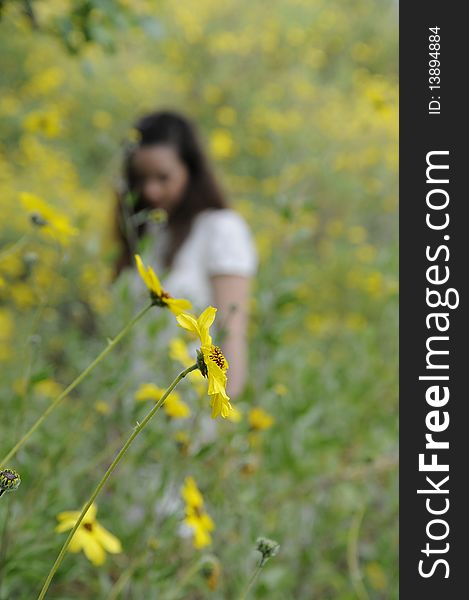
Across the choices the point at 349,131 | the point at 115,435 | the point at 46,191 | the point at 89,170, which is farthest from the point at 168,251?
the point at 89,170

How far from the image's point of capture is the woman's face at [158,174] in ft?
5.07

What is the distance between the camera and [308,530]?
1.29 meters

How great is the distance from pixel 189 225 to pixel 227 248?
0.15 m

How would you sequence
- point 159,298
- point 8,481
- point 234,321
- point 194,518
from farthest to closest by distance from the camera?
point 234,321
point 194,518
point 159,298
point 8,481

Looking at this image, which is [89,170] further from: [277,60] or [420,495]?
[420,495]

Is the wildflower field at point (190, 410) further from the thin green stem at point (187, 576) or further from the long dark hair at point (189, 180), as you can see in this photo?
the long dark hair at point (189, 180)

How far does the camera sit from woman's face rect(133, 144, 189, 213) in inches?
60.8

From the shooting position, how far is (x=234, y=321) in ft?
4.62

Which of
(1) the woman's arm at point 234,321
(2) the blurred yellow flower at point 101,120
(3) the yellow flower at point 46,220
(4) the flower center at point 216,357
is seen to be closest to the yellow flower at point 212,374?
(4) the flower center at point 216,357

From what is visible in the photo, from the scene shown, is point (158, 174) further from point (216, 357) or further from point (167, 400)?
point (216, 357)

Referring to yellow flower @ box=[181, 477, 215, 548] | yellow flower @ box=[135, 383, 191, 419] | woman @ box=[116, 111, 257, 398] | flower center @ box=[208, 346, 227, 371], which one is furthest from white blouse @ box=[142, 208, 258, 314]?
flower center @ box=[208, 346, 227, 371]

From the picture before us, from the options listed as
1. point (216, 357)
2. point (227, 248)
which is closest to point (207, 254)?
point (227, 248)

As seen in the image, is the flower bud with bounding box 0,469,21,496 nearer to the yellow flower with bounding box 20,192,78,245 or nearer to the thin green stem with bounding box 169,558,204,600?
the thin green stem with bounding box 169,558,204,600

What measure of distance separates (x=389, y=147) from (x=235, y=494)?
3.13m
